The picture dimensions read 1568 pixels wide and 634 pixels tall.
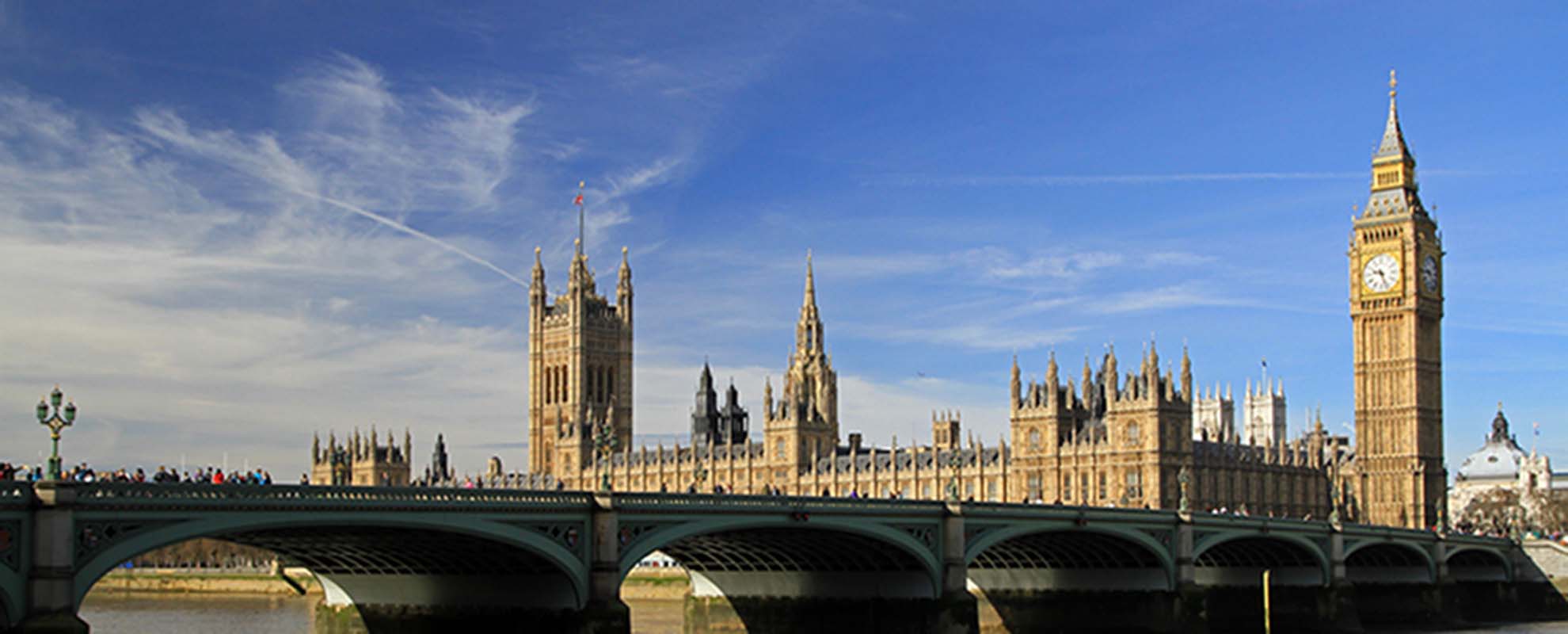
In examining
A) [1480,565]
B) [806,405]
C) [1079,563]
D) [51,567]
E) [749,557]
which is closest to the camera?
[51,567]

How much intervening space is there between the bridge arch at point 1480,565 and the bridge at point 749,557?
3.43 metres

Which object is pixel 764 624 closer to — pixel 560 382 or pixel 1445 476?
pixel 1445 476

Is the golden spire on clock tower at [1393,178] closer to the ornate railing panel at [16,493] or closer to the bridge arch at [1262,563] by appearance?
the bridge arch at [1262,563]

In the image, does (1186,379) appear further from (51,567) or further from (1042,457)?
(51,567)

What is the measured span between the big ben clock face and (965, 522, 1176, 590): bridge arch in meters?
67.3

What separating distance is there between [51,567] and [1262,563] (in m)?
63.1

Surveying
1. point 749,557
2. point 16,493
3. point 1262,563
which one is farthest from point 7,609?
point 1262,563

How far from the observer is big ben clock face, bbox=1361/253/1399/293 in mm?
136250

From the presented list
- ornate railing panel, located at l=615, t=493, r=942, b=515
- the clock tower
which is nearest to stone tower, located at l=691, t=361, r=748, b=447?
the clock tower

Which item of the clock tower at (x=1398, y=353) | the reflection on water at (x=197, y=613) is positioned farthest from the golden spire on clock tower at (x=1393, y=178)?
the reflection on water at (x=197, y=613)

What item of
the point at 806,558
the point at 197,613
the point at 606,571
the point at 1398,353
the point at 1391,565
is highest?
the point at 1398,353

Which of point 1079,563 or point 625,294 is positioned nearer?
point 1079,563

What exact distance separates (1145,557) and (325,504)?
4134cm

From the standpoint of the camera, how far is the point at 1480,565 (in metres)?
108
